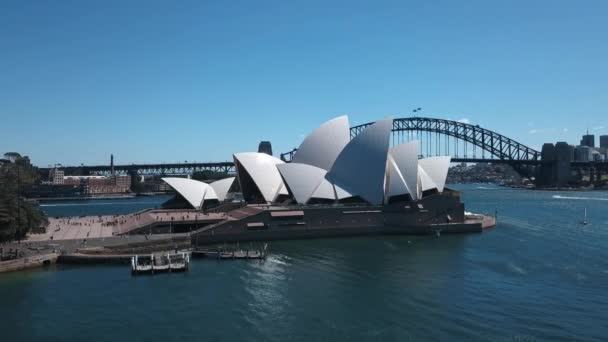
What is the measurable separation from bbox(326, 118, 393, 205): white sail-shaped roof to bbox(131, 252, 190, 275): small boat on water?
1920cm

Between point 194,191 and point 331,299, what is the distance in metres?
35.1

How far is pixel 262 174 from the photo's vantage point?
52.7 metres

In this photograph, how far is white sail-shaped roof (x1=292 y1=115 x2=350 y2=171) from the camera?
166 ft

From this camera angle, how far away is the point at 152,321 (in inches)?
786

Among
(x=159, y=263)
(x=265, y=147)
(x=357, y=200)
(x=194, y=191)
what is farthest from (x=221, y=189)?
(x=265, y=147)

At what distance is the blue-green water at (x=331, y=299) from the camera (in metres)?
18.6

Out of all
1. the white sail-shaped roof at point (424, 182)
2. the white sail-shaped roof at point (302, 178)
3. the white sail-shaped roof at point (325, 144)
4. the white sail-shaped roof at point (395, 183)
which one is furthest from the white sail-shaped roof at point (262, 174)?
the white sail-shaped roof at point (424, 182)

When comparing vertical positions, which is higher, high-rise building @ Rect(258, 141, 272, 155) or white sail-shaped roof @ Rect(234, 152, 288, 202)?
high-rise building @ Rect(258, 141, 272, 155)

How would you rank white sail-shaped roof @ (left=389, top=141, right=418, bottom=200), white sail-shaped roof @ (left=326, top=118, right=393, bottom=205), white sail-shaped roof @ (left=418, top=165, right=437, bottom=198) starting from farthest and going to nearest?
white sail-shaped roof @ (left=418, top=165, right=437, bottom=198) < white sail-shaped roof @ (left=389, top=141, right=418, bottom=200) < white sail-shaped roof @ (left=326, top=118, right=393, bottom=205)

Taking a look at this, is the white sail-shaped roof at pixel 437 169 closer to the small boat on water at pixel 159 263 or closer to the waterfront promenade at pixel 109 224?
the waterfront promenade at pixel 109 224

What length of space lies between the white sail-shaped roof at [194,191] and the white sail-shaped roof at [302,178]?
38.2 ft

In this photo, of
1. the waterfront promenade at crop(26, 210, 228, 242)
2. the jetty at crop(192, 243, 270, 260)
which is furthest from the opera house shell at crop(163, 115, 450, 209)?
the jetty at crop(192, 243, 270, 260)

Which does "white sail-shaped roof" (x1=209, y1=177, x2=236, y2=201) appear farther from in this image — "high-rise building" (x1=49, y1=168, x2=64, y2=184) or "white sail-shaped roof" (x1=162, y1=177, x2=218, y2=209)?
"high-rise building" (x1=49, y1=168, x2=64, y2=184)

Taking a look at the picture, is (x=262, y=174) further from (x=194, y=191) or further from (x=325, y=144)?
(x=194, y=191)
